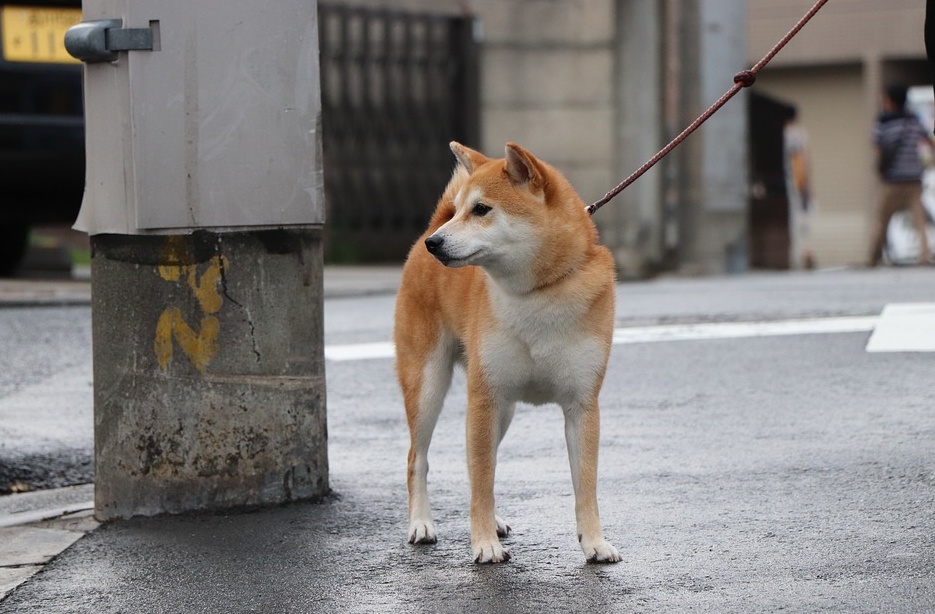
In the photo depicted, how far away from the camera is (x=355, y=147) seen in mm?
15859

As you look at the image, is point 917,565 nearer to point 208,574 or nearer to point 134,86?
point 208,574

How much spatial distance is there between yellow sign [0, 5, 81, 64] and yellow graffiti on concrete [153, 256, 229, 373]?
19.7 ft

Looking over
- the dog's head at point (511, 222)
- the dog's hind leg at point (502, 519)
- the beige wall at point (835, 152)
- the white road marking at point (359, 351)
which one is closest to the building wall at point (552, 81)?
the white road marking at point (359, 351)

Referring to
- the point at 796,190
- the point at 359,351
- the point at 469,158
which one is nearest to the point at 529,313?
the point at 469,158

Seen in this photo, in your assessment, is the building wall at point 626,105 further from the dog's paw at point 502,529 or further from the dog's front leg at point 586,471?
the dog's front leg at point 586,471

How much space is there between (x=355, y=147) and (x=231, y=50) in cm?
1079

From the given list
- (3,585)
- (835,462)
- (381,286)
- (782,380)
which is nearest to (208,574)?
(3,585)

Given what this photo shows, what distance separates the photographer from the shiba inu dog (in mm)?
4465

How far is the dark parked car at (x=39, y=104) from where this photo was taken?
10633mm

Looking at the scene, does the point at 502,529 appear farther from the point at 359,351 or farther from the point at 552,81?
the point at 552,81

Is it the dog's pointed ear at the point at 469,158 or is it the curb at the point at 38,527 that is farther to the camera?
the dog's pointed ear at the point at 469,158

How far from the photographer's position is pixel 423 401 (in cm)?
493

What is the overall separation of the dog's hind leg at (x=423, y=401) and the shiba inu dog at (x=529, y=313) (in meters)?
0.29

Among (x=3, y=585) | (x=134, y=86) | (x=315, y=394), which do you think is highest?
(x=134, y=86)
